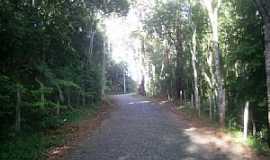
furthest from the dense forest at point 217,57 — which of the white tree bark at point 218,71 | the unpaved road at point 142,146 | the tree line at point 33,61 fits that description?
the tree line at point 33,61

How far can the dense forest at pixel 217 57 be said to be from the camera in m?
15.4

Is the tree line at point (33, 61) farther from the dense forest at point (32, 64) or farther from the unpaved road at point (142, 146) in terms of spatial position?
the unpaved road at point (142, 146)

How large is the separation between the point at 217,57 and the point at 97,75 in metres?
17.4

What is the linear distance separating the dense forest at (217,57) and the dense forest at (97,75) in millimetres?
50

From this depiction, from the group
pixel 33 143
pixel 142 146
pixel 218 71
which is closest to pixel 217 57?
pixel 218 71

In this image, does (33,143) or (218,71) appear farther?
(218,71)

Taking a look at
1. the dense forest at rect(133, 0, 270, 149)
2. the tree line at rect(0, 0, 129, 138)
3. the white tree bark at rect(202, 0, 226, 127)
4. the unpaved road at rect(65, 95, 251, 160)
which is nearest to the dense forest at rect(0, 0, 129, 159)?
the tree line at rect(0, 0, 129, 138)

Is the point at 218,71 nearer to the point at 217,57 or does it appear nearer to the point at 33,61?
the point at 217,57

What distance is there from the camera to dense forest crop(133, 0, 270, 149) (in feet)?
50.5

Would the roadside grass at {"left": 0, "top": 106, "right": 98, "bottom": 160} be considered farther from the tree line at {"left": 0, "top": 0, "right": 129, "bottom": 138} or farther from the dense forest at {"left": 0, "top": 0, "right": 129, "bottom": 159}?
the tree line at {"left": 0, "top": 0, "right": 129, "bottom": 138}

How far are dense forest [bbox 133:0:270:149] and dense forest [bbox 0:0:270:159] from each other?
5 centimetres

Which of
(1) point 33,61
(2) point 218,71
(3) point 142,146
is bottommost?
(3) point 142,146

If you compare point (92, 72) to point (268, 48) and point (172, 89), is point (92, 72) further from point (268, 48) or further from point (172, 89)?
point (268, 48)

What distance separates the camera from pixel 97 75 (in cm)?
3284
